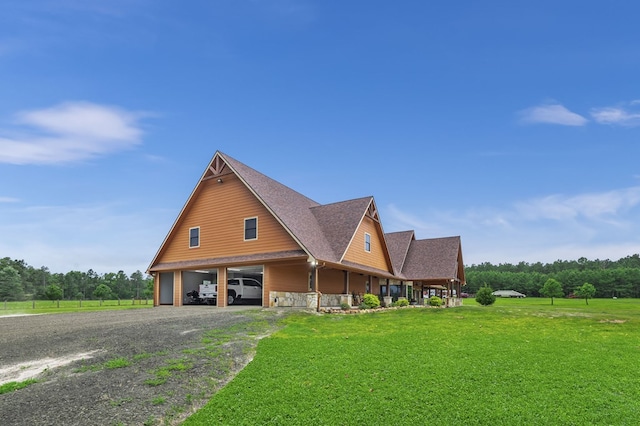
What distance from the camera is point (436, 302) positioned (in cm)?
3225

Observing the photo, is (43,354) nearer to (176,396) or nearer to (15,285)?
(176,396)

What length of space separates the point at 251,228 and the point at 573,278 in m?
102

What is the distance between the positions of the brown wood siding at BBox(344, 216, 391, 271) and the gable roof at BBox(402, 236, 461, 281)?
199 inches

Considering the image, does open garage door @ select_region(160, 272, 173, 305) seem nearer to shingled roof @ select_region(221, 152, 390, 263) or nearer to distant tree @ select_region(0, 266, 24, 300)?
shingled roof @ select_region(221, 152, 390, 263)

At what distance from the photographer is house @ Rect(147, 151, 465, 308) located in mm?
24844

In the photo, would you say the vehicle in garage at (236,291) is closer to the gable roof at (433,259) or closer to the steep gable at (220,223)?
the steep gable at (220,223)

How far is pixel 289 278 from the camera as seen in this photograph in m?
26.3

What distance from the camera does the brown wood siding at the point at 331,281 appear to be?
2914cm

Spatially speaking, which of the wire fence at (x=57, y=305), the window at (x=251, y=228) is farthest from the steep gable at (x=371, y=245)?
the wire fence at (x=57, y=305)

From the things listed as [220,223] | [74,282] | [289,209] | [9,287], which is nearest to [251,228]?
[220,223]

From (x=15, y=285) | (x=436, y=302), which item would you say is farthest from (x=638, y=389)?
(x=15, y=285)

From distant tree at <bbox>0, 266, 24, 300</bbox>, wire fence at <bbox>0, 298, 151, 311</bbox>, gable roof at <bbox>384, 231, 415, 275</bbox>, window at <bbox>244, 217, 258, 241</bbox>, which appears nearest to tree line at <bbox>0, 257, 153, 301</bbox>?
distant tree at <bbox>0, 266, 24, 300</bbox>

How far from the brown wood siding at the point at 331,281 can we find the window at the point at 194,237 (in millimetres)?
8491

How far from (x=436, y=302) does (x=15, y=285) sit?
234ft
